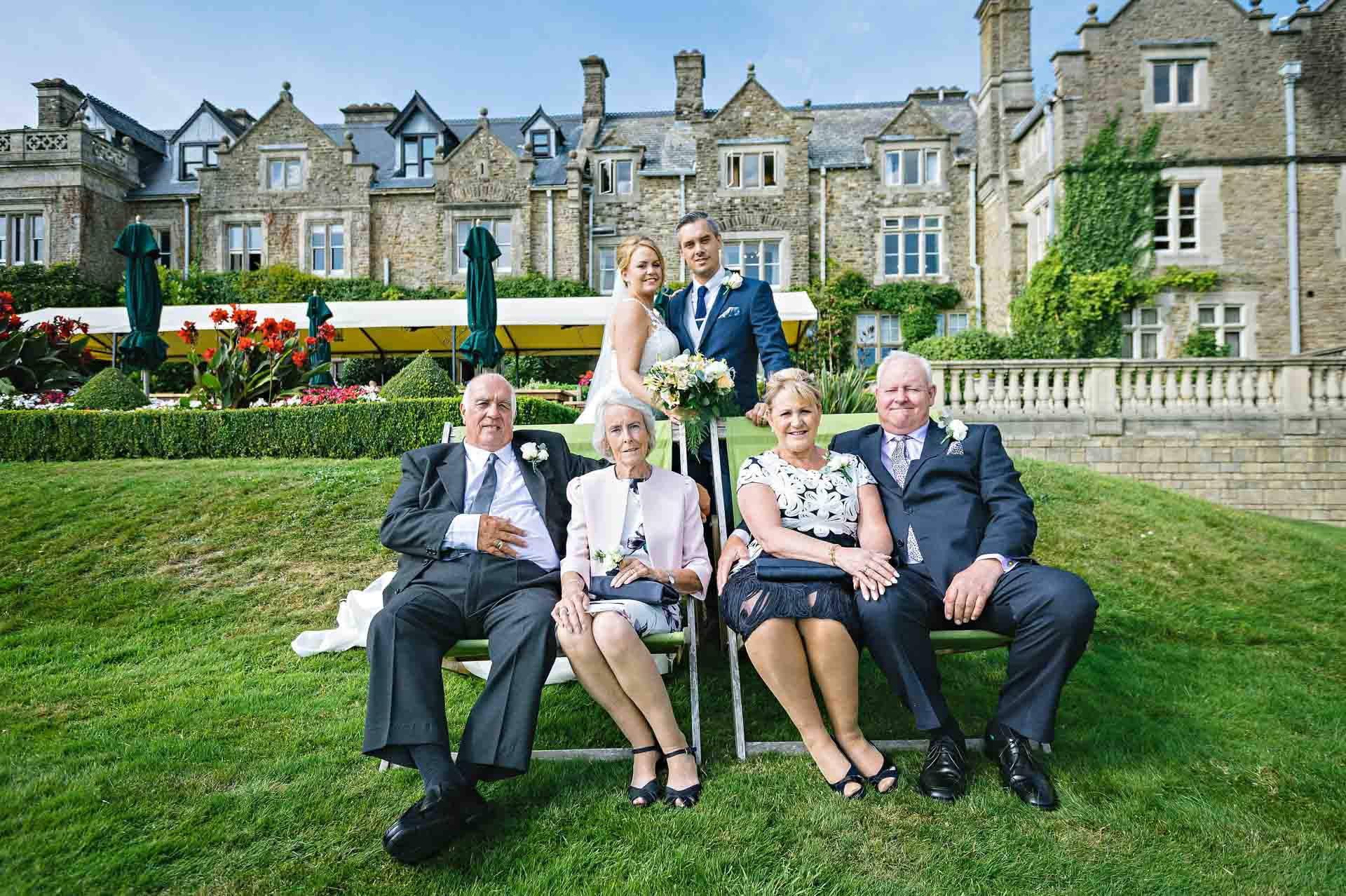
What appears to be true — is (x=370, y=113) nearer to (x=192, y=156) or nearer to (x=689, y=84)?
(x=192, y=156)

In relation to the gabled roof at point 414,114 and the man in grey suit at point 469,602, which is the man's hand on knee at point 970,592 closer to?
the man in grey suit at point 469,602

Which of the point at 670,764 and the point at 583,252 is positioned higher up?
the point at 583,252

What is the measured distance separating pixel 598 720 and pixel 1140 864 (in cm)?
207

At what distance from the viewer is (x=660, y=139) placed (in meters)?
24.6

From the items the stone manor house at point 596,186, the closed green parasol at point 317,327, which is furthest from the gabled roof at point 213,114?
the closed green parasol at point 317,327

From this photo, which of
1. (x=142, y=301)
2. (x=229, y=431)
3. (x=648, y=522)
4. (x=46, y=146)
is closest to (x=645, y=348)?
(x=648, y=522)

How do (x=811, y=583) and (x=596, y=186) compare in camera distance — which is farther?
(x=596, y=186)

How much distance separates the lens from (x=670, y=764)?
2.83 metres

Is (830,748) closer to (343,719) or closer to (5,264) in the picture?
(343,719)

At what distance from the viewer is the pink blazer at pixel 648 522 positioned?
3.21 m

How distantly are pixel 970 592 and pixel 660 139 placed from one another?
937 inches

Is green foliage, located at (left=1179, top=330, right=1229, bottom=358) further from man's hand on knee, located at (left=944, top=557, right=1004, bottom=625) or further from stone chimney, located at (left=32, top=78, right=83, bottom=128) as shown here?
stone chimney, located at (left=32, top=78, right=83, bottom=128)

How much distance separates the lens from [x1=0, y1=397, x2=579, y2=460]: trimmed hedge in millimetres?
9180

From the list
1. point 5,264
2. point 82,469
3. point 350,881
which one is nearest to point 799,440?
point 350,881
